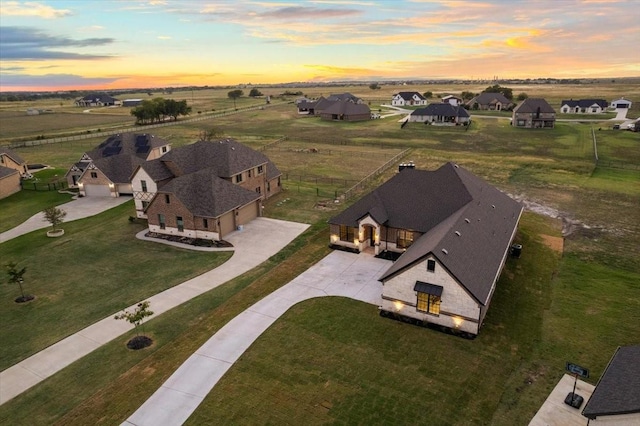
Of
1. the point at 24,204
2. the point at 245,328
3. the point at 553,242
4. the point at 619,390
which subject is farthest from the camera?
the point at 24,204

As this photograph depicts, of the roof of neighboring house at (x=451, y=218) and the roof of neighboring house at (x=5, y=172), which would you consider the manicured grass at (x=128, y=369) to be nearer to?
the roof of neighboring house at (x=451, y=218)

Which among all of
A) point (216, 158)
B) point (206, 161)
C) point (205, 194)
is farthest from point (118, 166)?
point (205, 194)

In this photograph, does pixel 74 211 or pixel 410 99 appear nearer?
pixel 74 211

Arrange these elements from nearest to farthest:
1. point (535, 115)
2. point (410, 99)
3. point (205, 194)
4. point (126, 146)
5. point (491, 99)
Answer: point (205, 194), point (126, 146), point (535, 115), point (491, 99), point (410, 99)

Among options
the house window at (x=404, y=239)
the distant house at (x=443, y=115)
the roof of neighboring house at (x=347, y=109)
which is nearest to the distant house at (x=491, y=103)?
the distant house at (x=443, y=115)

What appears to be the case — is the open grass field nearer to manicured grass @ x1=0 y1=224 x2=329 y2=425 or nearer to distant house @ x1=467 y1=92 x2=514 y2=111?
manicured grass @ x1=0 y1=224 x2=329 y2=425

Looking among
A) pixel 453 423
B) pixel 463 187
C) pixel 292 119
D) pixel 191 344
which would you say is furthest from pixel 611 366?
pixel 292 119

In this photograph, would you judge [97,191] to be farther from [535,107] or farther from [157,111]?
[535,107]
